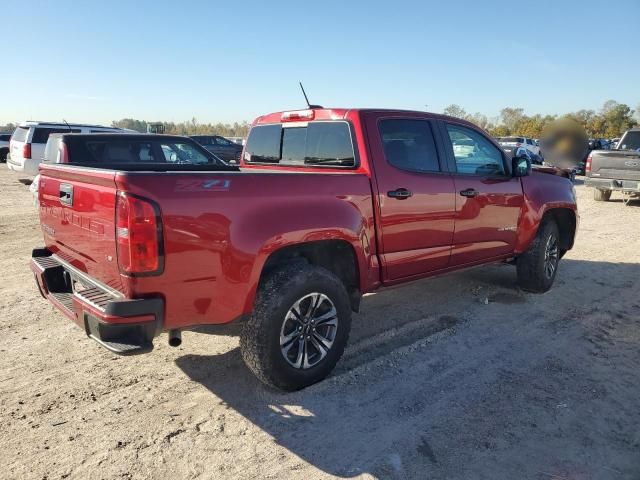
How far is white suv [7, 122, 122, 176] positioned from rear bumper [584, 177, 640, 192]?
14.2 m

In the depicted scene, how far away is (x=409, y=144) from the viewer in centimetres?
429

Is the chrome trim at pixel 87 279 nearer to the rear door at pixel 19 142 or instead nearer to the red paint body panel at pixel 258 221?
the red paint body panel at pixel 258 221

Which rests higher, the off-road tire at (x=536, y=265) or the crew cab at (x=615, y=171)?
→ the crew cab at (x=615, y=171)

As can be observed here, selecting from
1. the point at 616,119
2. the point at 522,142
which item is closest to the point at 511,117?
the point at 616,119

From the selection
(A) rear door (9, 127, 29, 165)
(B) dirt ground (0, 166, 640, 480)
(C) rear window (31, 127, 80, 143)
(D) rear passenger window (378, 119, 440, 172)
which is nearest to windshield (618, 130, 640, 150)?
(B) dirt ground (0, 166, 640, 480)

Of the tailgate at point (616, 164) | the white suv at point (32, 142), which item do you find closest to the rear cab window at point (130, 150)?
the white suv at point (32, 142)

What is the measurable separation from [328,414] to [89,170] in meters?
2.13

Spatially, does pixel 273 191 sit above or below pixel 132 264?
above

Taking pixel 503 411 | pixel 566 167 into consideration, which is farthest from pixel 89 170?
pixel 566 167

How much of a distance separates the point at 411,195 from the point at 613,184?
11.6m

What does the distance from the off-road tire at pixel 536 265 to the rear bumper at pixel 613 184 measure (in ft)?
29.3

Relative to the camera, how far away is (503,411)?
327 cm

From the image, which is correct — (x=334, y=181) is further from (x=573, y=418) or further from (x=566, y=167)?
(x=566, y=167)

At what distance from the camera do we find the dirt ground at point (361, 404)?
2.74 meters
